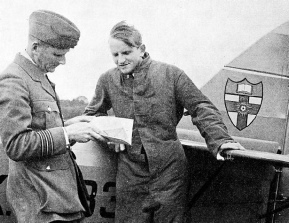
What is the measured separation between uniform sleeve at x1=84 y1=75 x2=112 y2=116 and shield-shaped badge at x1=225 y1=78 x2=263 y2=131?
1.29 metres

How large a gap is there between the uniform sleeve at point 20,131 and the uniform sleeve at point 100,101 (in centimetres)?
105

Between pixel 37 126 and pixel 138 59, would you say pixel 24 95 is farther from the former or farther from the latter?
pixel 138 59

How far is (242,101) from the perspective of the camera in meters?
3.75

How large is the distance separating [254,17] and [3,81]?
272cm

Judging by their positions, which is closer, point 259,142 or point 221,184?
point 221,184

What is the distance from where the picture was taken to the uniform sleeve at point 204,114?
8.33ft

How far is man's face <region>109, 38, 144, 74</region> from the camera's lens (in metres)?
2.62

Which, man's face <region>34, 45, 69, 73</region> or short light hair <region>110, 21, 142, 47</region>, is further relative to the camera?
short light hair <region>110, 21, 142, 47</region>

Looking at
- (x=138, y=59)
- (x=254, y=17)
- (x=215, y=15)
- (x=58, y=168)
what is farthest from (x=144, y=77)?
(x=254, y=17)

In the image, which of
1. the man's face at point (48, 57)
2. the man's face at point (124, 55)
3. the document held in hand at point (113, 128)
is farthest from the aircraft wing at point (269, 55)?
the man's face at point (48, 57)

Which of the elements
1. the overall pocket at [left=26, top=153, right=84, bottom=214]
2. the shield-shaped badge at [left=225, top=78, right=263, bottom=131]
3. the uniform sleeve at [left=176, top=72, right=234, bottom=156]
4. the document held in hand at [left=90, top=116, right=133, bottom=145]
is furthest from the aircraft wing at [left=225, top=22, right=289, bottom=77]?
the overall pocket at [left=26, top=153, right=84, bottom=214]

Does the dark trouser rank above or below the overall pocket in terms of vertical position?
below

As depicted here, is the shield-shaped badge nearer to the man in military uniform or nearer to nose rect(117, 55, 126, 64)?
nose rect(117, 55, 126, 64)

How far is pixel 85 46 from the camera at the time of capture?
127 inches
